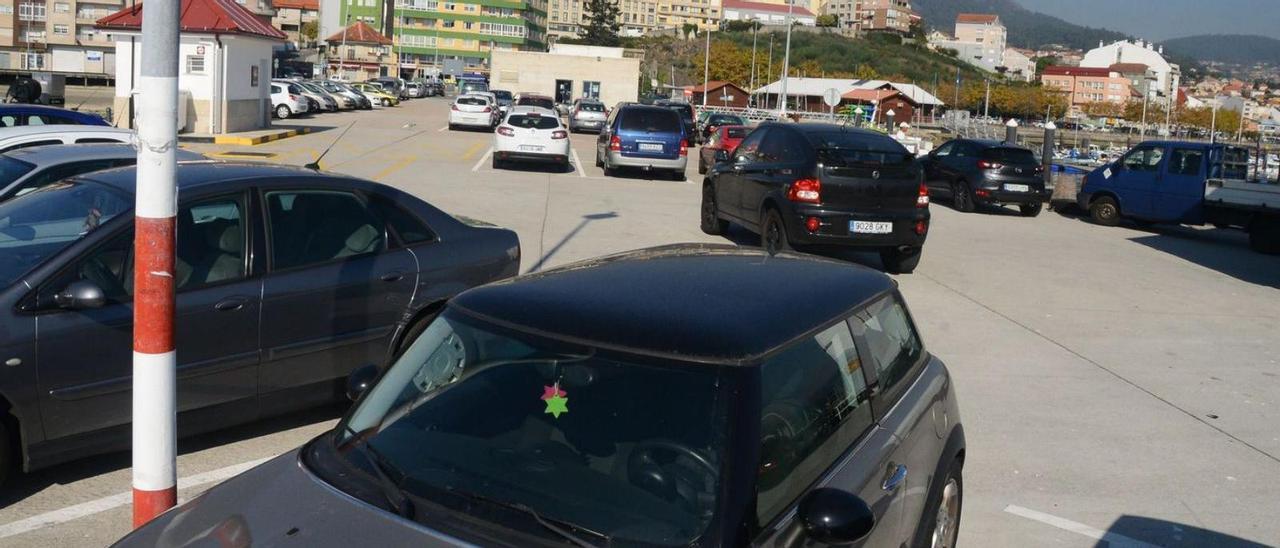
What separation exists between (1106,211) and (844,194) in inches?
442

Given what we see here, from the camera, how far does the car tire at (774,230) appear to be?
44.3ft

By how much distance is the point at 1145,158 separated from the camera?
71.3 ft

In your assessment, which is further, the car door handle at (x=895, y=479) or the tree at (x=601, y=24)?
the tree at (x=601, y=24)

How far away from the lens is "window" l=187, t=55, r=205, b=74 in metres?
30.9

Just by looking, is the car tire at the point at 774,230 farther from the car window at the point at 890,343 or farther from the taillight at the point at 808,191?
the car window at the point at 890,343

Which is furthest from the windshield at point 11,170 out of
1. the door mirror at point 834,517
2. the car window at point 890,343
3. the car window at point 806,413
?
the door mirror at point 834,517

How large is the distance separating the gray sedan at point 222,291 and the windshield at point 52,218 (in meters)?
0.01

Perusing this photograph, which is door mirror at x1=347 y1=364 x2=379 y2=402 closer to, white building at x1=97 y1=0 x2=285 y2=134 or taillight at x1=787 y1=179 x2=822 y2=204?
taillight at x1=787 y1=179 x2=822 y2=204

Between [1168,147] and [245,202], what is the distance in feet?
63.3

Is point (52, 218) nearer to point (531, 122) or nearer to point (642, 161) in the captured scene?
point (642, 161)

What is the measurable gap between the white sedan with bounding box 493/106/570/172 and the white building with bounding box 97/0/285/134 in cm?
994

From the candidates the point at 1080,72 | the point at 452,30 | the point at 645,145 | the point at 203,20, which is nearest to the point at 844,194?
the point at 645,145

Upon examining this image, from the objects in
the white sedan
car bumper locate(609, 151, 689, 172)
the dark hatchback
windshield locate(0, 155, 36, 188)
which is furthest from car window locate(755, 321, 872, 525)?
the white sedan

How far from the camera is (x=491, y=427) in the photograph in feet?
11.3
